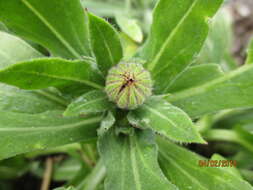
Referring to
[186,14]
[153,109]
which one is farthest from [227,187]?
[186,14]

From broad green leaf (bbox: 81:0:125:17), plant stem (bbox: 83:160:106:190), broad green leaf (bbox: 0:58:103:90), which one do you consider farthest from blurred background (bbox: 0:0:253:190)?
broad green leaf (bbox: 81:0:125:17)

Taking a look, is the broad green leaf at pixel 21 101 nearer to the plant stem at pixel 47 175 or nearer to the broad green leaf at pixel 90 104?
the broad green leaf at pixel 90 104

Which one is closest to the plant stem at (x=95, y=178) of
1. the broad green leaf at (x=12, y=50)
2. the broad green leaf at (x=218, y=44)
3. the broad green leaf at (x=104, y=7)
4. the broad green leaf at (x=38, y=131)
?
the broad green leaf at (x=38, y=131)

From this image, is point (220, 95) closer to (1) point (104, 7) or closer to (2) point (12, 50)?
(2) point (12, 50)

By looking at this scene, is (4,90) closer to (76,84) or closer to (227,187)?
(76,84)

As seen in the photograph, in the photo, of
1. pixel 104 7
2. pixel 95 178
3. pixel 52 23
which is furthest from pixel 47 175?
pixel 104 7

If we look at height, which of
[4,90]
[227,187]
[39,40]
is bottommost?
[227,187]

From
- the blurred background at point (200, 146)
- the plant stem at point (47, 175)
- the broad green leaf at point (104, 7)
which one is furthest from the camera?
the broad green leaf at point (104, 7)
